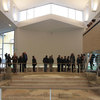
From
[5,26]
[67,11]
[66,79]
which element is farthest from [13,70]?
[67,11]

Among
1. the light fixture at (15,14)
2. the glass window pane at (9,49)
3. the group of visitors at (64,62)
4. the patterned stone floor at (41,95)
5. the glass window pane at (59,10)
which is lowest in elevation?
the patterned stone floor at (41,95)

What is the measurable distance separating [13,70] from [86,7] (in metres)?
12.5

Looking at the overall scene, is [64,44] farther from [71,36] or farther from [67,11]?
[67,11]

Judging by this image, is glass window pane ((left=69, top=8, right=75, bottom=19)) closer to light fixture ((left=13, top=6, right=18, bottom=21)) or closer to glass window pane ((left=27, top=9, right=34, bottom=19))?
glass window pane ((left=27, top=9, right=34, bottom=19))

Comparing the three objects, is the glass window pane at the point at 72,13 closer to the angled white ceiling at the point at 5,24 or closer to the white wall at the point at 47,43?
the white wall at the point at 47,43

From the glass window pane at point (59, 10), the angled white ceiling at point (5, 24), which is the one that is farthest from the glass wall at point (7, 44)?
the glass window pane at point (59, 10)

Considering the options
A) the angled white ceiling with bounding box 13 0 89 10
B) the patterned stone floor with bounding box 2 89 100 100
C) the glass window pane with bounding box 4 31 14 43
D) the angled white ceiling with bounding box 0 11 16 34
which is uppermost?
the angled white ceiling with bounding box 13 0 89 10

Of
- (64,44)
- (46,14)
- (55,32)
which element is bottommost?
(64,44)

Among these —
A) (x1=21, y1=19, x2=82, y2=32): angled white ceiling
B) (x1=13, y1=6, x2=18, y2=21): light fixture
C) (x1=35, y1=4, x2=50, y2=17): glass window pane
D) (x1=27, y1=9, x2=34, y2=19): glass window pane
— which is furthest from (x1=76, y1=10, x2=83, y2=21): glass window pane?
(x1=13, y1=6, x2=18, y2=21): light fixture

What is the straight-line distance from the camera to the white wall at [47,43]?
84.3ft

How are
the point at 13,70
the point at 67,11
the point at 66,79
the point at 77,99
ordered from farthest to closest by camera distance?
the point at 67,11 → the point at 13,70 → the point at 66,79 → the point at 77,99

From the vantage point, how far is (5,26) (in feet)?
77.1

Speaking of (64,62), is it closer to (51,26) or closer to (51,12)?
(51,26)

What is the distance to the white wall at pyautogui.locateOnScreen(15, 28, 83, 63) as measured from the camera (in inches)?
1012
